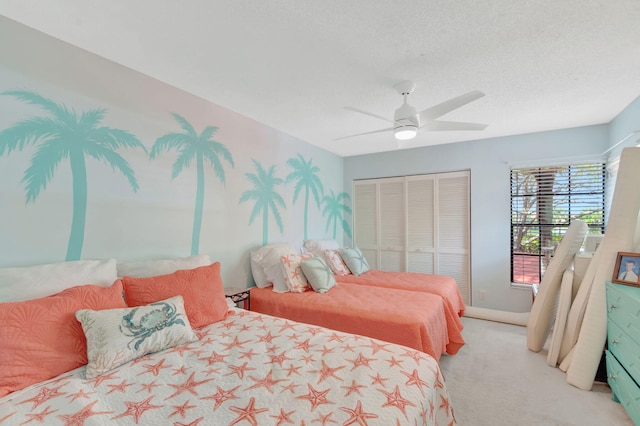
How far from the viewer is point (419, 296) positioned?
249cm

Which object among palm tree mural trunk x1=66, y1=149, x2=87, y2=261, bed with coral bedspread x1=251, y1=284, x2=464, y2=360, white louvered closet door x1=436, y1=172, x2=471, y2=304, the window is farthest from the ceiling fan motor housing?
the window

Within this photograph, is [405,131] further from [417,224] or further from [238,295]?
[417,224]

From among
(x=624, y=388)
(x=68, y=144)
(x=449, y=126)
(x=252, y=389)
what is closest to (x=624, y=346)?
(x=624, y=388)

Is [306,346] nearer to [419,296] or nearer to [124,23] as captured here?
[419,296]

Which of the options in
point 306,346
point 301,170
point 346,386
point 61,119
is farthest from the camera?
point 301,170

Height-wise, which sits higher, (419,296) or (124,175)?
(124,175)

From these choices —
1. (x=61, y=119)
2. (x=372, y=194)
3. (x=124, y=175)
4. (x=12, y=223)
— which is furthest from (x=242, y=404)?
(x=372, y=194)

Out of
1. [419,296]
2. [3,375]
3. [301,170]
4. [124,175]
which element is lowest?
[419,296]

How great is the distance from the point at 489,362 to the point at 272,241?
8.26ft

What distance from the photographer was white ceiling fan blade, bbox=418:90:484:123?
175 cm

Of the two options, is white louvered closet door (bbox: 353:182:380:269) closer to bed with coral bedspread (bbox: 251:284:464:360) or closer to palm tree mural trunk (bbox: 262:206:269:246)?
bed with coral bedspread (bbox: 251:284:464:360)

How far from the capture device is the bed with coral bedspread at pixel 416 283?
2.76m

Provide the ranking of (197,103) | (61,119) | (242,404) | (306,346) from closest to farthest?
(242,404) → (306,346) → (61,119) → (197,103)

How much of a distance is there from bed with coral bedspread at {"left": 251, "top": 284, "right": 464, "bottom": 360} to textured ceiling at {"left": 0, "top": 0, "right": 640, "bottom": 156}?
1810 mm
